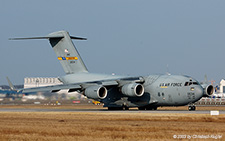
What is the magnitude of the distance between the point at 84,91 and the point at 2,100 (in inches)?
599

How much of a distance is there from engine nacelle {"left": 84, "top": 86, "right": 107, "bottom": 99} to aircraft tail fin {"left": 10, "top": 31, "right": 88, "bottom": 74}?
6.19m

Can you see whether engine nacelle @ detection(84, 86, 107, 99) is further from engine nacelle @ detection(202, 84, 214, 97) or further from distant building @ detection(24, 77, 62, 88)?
distant building @ detection(24, 77, 62, 88)

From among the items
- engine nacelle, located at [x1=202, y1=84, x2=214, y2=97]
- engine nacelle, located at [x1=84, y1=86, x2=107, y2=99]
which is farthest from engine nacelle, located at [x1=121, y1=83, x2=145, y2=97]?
engine nacelle, located at [x1=202, y1=84, x2=214, y2=97]

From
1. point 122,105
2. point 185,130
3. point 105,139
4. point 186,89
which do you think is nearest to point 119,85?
point 122,105

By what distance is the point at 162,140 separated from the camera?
17.4 meters

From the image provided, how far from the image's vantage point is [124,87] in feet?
137

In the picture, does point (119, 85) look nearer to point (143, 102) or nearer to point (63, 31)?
point (143, 102)

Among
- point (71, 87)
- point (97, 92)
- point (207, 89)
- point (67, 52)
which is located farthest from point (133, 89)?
point (67, 52)

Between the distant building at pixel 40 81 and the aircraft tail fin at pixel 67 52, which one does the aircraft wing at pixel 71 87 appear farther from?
the distant building at pixel 40 81

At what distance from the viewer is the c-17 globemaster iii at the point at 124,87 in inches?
1583

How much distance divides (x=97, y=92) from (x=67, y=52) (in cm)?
854

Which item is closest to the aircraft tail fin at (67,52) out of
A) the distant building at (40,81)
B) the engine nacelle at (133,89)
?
the engine nacelle at (133,89)

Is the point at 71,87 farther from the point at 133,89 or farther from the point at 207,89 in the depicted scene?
the point at 207,89

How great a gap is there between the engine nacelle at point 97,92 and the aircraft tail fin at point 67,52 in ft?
20.3
